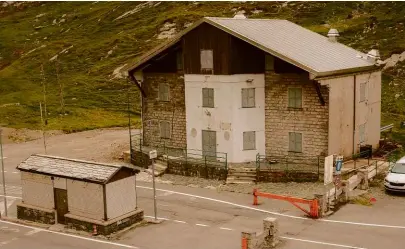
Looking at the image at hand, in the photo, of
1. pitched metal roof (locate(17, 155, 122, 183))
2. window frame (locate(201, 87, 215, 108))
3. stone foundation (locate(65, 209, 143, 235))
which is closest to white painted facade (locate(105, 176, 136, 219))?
stone foundation (locate(65, 209, 143, 235))

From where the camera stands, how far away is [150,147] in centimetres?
3894

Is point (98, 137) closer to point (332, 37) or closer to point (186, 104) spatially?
point (186, 104)

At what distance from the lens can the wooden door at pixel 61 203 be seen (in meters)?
24.8

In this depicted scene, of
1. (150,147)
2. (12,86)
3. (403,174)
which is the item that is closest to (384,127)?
(403,174)

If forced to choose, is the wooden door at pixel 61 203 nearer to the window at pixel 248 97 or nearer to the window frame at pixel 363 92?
the window at pixel 248 97

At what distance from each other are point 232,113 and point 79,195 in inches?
509

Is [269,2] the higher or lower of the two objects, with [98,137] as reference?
higher

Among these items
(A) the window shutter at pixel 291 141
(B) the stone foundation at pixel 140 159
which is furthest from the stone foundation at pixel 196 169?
(A) the window shutter at pixel 291 141

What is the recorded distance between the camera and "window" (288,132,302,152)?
33.2m

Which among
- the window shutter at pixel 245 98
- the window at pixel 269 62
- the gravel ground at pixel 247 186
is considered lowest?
the gravel ground at pixel 247 186

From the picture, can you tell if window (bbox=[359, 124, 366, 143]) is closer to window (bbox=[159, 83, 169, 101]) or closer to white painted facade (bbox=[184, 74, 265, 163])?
white painted facade (bbox=[184, 74, 265, 163])

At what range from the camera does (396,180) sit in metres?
27.3

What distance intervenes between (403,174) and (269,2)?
8785 cm

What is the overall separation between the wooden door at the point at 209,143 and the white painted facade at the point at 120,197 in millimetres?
11002
